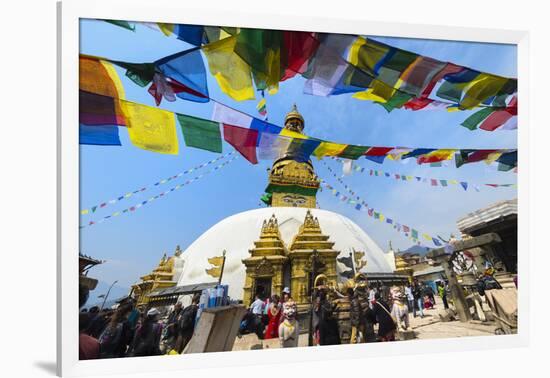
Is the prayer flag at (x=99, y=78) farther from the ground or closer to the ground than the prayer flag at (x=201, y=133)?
farther from the ground

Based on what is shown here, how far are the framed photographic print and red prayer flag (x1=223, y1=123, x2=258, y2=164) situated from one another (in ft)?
0.05

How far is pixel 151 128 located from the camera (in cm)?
439

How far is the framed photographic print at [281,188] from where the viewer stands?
4176 mm

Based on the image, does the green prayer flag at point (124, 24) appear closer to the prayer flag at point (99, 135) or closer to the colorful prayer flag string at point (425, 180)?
the prayer flag at point (99, 135)

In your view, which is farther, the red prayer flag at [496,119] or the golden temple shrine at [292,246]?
the red prayer flag at [496,119]

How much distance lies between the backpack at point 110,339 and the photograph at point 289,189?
0.04 feet

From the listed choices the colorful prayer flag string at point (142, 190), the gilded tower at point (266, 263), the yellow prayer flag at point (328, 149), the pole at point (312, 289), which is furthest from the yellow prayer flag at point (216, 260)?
the yellow prayer flag at point (328, 149)

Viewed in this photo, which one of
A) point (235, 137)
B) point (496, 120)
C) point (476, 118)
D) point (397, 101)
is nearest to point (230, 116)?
point (235, 137)

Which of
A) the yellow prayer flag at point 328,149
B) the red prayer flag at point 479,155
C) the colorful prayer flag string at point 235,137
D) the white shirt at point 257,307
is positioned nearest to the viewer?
the colorful prayer flag string at point 235,137

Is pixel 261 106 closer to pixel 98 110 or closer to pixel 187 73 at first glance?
pixel 187 73

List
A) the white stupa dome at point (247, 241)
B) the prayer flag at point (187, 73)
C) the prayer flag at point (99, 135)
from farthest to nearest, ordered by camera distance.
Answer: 1. the white stupa dome at point (247, 241)
2. the prayer flag at point (187, 73)
3. the prayer flag at point (99, 135)

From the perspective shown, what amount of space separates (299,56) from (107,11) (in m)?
1.75

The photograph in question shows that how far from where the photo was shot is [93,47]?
412 centimetres

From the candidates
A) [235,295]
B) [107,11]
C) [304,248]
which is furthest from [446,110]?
[107,11]
